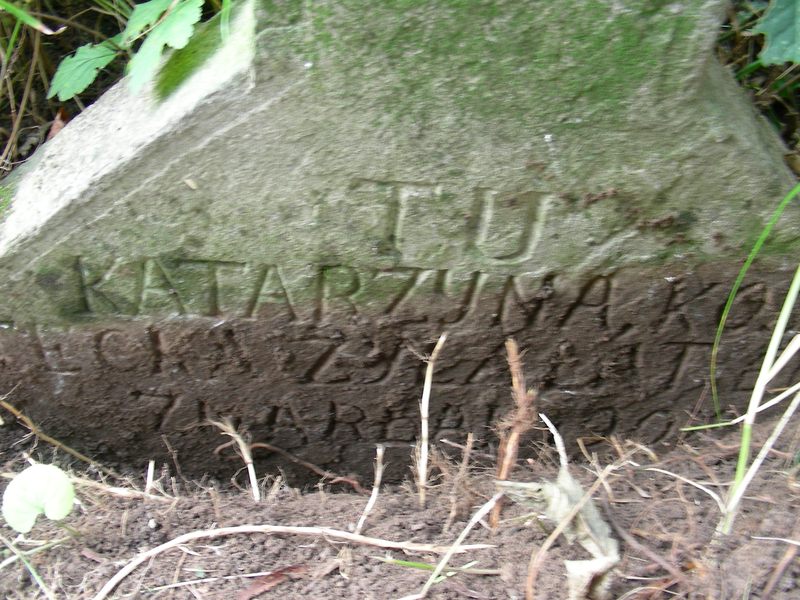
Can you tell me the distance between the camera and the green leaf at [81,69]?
5.90 feet

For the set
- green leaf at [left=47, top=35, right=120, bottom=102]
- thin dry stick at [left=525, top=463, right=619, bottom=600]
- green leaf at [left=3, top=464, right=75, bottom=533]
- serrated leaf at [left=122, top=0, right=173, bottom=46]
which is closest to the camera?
thin dry stick at [left=525, top=463, right=619, bottom=600]

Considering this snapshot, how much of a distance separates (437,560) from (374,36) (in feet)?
2.96

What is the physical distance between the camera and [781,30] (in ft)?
5.34

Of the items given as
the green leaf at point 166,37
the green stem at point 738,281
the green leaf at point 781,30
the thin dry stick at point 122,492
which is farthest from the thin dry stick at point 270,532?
the green leaf at point 781,30

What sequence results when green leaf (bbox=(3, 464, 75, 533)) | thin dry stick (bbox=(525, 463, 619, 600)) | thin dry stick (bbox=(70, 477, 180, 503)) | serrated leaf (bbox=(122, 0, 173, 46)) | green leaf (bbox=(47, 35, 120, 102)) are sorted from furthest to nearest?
green leaf (bbox=(47, 35, 120, 102)) → thin dry stick (bbox=(70, 477, 180, 503)) → serrated leaf (bbox=(122, 0, 173, 46)) → green leaf (bbox=(3, 464, 75, 533)) → thin dry stick (bbox=(525, 463, 619, 600))

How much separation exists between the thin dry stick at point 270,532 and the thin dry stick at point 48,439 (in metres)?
0.34

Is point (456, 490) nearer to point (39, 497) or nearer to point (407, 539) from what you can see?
point (407, 539)

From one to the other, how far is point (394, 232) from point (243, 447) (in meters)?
0.58

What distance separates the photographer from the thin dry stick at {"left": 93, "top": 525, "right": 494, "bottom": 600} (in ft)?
4.92

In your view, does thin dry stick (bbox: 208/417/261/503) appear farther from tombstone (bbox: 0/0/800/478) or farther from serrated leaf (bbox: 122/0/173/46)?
serrated leaf (bbox: 122/0/173/46)

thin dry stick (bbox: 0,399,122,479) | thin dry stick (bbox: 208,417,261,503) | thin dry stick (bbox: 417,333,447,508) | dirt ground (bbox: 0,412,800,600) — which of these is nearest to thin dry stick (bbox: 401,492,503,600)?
dirt ground (bbox: 0,412,800,600)

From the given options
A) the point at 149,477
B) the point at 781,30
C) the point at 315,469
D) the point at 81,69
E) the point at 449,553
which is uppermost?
the point at 81,69

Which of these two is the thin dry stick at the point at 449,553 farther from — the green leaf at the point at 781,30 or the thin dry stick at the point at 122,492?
the green leaf at the point at 781,30

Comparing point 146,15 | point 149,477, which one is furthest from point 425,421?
point 146,15
